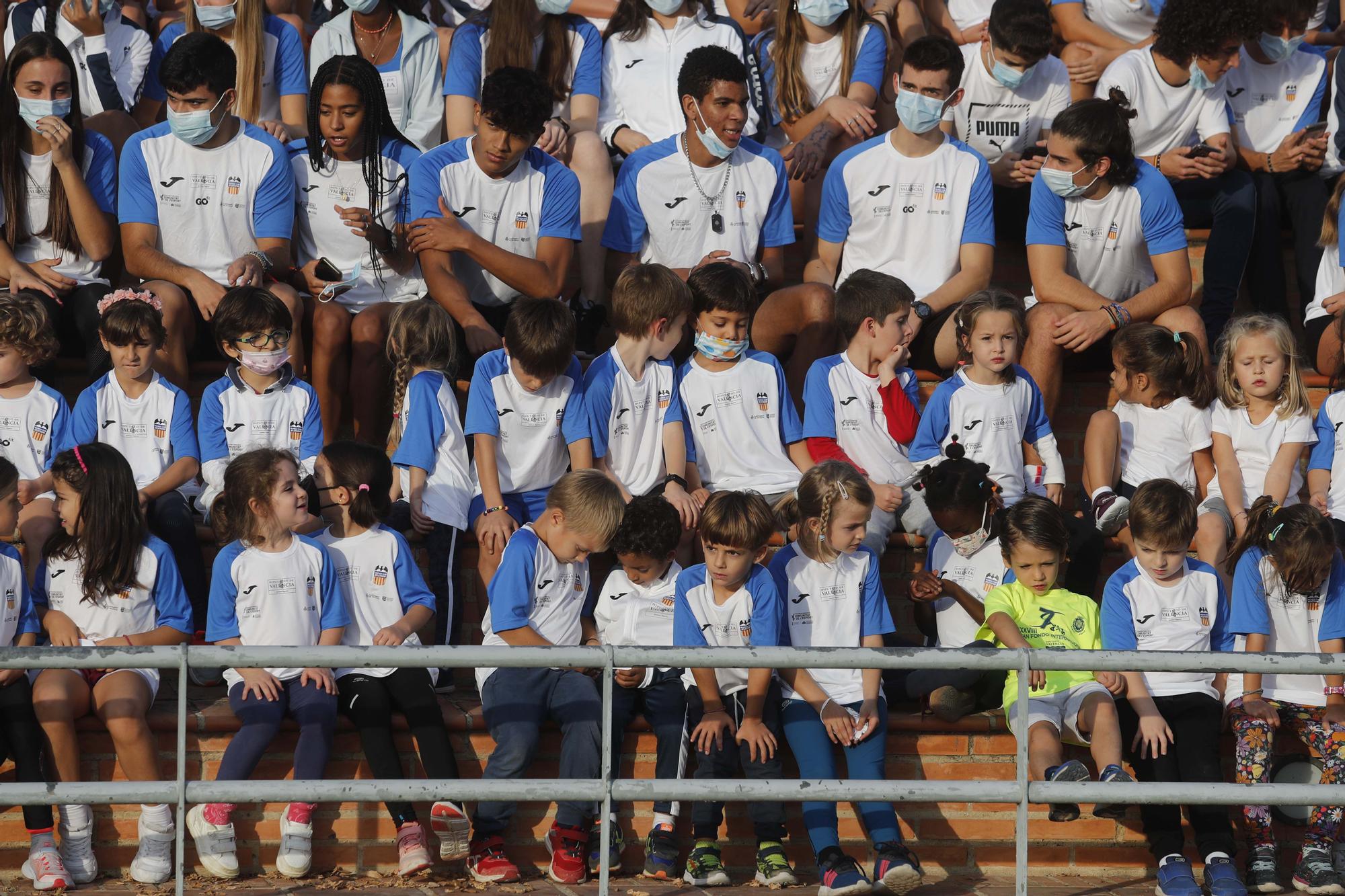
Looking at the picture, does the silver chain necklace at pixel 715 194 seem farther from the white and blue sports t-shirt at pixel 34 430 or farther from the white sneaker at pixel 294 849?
the white sneaker at pixel 294 849

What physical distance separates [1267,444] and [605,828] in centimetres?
366

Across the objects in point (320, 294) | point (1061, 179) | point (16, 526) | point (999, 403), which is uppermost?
point (1061, 179)

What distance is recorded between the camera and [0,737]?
5309 millimetres

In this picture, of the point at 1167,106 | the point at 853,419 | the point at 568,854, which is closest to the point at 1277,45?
the point at 1167,106

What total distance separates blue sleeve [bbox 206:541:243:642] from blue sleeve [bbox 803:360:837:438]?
96.2 inches

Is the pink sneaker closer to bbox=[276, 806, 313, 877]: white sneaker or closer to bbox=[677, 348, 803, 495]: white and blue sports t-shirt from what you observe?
bbox=[276, 806, 313, 877]: white sneaker

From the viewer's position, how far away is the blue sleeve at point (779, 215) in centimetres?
759

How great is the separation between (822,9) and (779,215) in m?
1.32

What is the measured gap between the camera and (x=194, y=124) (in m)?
7.10

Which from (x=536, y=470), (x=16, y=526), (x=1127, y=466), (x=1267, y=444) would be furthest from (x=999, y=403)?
(x=16, y=526)

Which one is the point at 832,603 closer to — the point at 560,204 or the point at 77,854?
the point at 560,204

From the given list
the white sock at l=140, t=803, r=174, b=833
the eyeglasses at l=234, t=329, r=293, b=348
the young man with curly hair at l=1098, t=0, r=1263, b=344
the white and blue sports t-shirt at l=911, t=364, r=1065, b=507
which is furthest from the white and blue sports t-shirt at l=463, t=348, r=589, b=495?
the young man with curly hair at l=1098, t=0, r=1263, b=344

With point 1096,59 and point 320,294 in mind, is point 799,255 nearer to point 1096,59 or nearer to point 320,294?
point 1096,59

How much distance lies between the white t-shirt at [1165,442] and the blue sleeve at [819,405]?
4.25 feet
